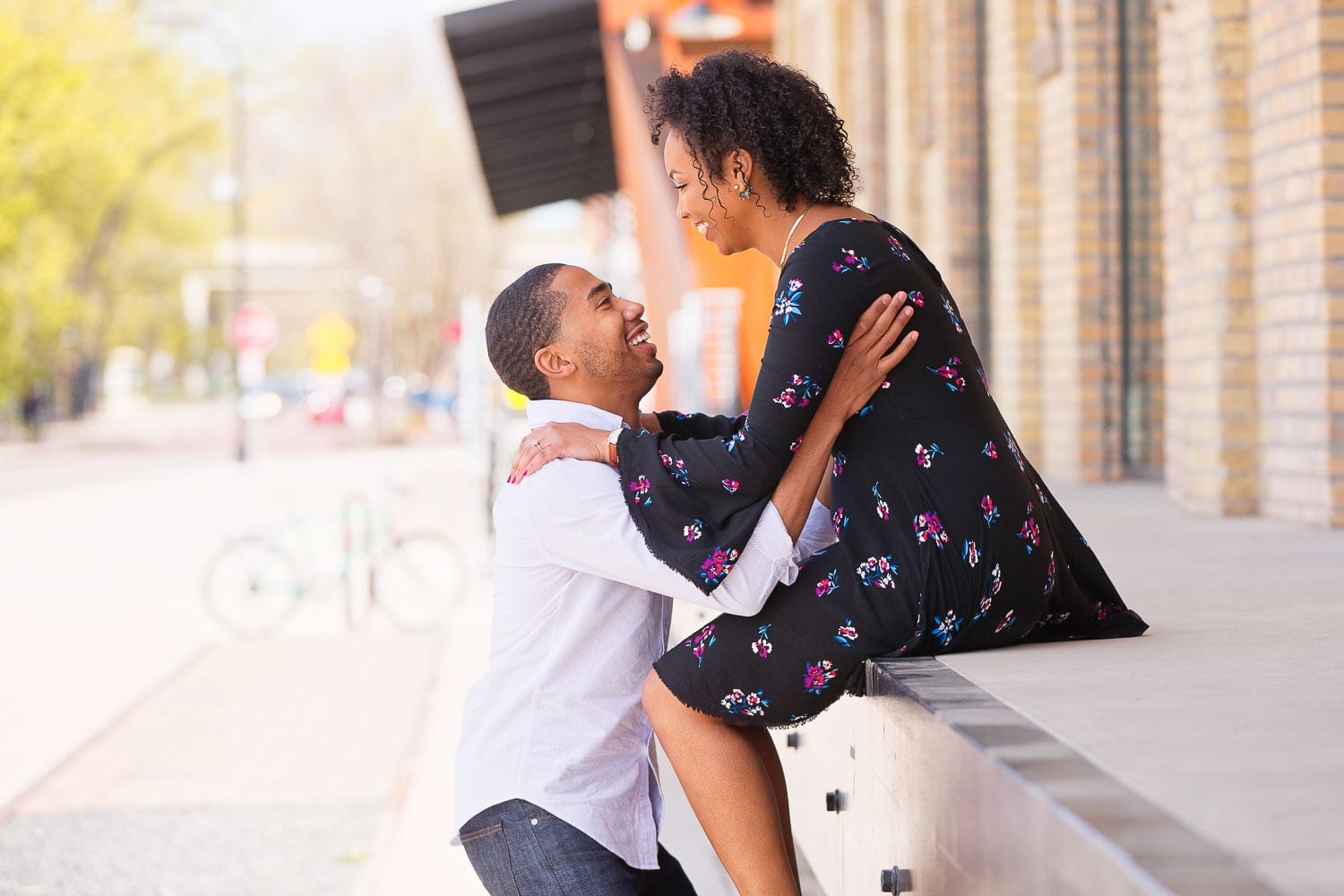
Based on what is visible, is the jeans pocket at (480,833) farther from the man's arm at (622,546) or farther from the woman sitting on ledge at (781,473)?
the man's arm at (622,546)

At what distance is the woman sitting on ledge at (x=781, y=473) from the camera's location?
109 inches

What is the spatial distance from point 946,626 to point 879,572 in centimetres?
22

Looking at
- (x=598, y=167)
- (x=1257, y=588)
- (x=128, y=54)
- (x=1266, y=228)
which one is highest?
(x=128, y=54)

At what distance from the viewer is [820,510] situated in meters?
3.12

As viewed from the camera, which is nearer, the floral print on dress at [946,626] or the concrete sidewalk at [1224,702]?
the concrete sidewalk at [1224,702]

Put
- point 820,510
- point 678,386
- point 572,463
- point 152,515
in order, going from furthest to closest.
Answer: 1. point 152,515
2. point 678,386
3. point 820,510
4. point 572,463

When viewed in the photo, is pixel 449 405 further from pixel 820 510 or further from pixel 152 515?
pixel 820 510

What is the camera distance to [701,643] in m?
2.87

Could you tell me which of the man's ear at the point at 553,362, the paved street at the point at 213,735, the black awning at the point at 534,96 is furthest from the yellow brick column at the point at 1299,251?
the black awning at the point at 534,96

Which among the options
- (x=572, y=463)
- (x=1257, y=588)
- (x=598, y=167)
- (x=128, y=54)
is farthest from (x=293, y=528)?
(x=128, y=54)

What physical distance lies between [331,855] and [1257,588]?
13.2ft

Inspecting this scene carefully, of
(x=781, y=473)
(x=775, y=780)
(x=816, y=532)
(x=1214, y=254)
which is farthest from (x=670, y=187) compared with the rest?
(x=781, y=473)

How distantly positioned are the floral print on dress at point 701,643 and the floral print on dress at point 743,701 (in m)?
0.08

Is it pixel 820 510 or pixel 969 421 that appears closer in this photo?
pixel 969 421
